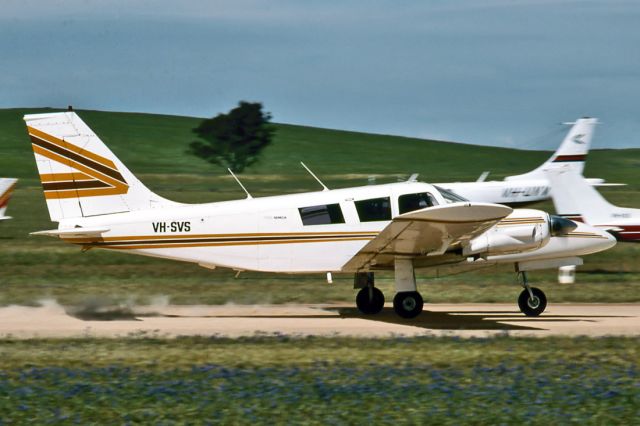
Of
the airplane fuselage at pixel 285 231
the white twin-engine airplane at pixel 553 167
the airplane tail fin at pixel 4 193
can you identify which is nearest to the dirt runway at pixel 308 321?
the airplane fuselage at pixel 285 231

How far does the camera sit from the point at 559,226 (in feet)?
55.5

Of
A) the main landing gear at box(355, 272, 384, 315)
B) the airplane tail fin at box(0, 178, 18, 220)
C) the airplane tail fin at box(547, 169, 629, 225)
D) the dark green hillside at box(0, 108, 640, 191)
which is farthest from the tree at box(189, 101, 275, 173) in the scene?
the main landing gear at box(355, 272, 384, 315)

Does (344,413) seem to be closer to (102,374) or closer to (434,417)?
(434,417)

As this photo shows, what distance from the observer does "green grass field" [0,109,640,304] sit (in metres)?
21.1

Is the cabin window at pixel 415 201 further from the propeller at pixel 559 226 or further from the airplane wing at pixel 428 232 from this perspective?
the propeller at pixel 559 226

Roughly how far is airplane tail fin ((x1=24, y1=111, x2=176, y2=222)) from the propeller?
22.5 ft

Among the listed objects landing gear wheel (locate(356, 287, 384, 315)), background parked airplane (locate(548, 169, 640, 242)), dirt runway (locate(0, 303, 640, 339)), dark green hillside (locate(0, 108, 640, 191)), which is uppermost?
dark green hillside (locate(0, 108, 640, 191))

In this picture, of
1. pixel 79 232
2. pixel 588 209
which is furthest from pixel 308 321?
pixel 588 209

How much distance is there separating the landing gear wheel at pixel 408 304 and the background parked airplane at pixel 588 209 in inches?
312

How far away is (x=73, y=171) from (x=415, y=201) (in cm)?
561

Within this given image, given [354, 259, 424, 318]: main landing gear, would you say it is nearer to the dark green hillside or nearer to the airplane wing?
the airplane wing

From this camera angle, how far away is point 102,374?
11352 mm

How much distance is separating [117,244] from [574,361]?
7925 mm

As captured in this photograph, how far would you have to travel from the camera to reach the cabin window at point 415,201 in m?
16.8
